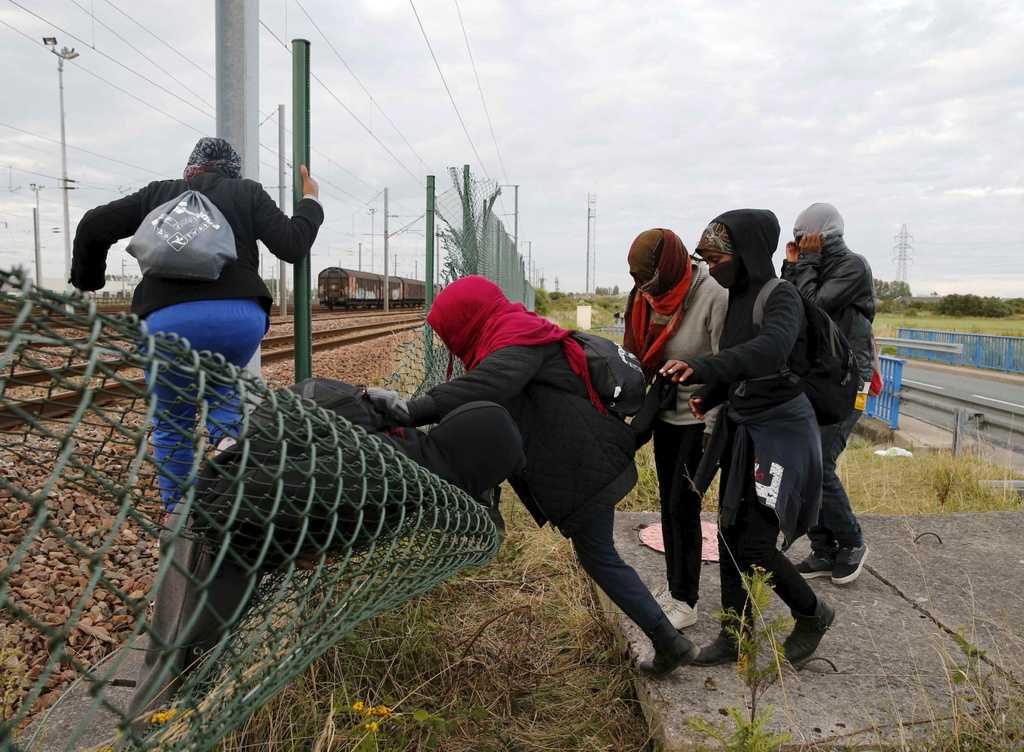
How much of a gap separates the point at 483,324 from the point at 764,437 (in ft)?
Answer: 3.47

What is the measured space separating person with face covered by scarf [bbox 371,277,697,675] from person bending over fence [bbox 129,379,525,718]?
0.31 metres

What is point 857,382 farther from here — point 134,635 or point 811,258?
point 134,635

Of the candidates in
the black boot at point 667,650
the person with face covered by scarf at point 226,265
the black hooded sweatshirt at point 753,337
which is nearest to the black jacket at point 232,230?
the person with face covered by scarf at point 226,265

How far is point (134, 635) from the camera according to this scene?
99 centimetres

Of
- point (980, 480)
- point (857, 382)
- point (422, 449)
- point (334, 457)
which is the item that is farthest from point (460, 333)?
point (980, 480)

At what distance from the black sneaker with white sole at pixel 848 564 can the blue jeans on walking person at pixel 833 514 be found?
0.09 feet

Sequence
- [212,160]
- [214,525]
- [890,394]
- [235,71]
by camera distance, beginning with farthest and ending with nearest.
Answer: [890,394] < [235,71] < [212,160] < [214,525]

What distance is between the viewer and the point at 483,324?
2.68 metres

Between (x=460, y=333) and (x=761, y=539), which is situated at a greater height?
(x=460, y=333)

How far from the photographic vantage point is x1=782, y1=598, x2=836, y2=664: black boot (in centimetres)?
273

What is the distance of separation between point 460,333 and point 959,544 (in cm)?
317

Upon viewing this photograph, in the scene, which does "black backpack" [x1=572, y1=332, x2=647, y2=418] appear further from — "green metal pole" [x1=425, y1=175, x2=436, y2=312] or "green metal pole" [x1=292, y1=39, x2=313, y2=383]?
"green metal pole" [x1=425, y1=175, x2=436, y2=312]

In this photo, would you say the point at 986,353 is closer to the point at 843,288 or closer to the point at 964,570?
the point at 964,570

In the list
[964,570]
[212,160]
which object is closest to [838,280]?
[964,570]
